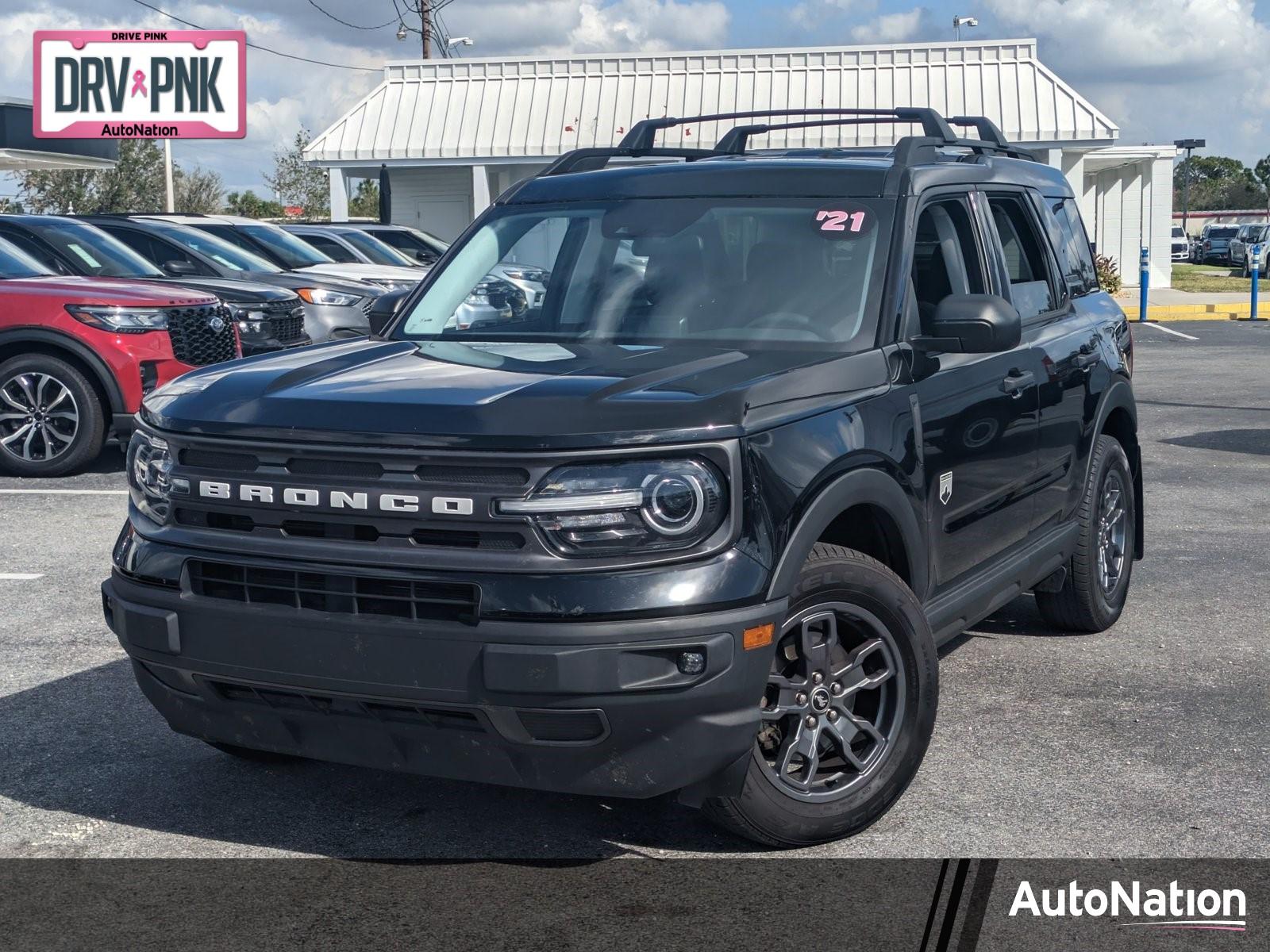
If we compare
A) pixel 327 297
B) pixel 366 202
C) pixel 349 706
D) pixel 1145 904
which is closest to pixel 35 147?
pixel 327 297

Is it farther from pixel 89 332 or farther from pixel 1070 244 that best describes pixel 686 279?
pixel 89 332

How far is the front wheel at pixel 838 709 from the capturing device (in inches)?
151

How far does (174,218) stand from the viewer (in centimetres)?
1462

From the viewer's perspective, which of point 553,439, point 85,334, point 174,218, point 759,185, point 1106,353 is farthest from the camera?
point 174,218

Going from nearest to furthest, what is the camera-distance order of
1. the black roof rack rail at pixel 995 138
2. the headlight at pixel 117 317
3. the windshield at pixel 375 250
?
the black roof rack rail at pixel 995 138 < the headlight at pixel 117 317 < the windshield at pixel 375 250

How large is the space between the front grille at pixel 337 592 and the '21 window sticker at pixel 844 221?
6.25 ft

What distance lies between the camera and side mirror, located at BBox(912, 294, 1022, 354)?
4469 millimetres

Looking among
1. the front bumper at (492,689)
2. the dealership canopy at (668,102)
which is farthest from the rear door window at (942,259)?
the dealership canopy at (668,102)

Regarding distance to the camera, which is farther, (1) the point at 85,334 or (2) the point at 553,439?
(1) the point at 85,334

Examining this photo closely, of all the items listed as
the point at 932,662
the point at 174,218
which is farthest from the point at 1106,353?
the point at 174,218

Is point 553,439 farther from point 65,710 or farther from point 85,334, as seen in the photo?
point 85,334

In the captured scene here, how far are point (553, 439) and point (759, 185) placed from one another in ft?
5.84

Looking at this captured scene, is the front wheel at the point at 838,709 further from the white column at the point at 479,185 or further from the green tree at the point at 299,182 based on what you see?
the green tree at the point at 299,182

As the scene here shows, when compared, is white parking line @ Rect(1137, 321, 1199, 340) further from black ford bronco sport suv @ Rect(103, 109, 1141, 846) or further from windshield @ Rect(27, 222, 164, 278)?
black ford bronco sport suv @ Rect(103, 109, 1141, 846)
